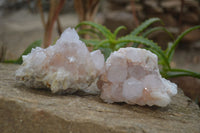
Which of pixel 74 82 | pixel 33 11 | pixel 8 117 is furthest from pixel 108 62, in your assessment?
pixel 33 11

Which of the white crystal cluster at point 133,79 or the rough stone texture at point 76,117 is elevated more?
the white crystal cluster at point 133,79

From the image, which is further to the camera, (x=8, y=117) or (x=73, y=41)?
(x=73, y=41)

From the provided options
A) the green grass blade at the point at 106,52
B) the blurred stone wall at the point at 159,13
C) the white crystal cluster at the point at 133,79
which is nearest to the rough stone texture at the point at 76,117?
the white crystal cluster at the point at 133,79

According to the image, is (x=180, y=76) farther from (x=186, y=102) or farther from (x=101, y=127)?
(x=101, y=127)

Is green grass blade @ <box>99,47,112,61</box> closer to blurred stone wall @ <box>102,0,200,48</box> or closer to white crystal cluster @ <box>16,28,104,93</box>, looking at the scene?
white crystal cluster @ <box>16,28,104,93</box>

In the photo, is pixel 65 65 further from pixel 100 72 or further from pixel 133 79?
pixel 133 79

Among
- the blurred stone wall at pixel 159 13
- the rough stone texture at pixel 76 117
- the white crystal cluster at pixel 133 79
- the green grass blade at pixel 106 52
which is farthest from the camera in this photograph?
the blurred stone wall at pixel 159 13

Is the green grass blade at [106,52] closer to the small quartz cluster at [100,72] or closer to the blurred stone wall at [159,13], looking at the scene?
the small quartz cluster at [100,72]

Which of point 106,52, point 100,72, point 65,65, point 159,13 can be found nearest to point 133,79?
point 100,72
